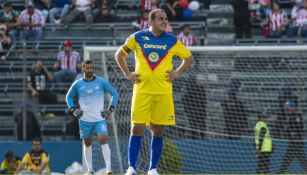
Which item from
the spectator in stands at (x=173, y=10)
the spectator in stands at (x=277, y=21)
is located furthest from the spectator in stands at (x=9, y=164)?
the spectator in stands at (x=277, y=21)

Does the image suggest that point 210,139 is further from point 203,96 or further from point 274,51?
point 274,51

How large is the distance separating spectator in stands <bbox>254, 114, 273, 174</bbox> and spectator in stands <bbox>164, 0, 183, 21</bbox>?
599 centimetres

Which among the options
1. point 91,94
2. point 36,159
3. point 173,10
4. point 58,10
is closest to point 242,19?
point 173,10

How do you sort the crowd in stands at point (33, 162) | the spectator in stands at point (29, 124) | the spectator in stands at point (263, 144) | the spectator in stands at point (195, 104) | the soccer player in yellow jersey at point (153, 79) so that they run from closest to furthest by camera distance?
the soccer player in yellow jersey at point (153, 79), the crowd in stands at point (33, 162), the spectator in stands at point (263, 144), the spectator in stands at point (195, 104), the spectator in stands at point (29, 124)

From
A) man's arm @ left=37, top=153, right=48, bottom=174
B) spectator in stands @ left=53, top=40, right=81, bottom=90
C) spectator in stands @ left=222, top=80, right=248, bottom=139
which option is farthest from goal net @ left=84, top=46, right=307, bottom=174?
spectator in stands @ left=53, top=40, right=81, bottom=90

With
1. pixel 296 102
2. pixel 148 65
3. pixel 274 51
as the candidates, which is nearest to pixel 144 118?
pixel 148 65

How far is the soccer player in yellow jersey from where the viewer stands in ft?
50.4

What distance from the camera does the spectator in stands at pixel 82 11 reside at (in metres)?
28.2

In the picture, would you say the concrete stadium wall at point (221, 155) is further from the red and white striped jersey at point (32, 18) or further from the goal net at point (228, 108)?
the red and white striped jersey at point (32, 18)

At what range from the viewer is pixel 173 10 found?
92.0ft

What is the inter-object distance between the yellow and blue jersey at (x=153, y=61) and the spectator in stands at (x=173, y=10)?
12.5 meters

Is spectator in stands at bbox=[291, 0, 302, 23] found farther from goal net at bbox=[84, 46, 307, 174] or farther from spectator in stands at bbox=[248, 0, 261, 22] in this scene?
goal net at bbox=[84, 46, 307, 174]

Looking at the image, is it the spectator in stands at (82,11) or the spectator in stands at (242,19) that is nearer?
the spectator in stands at (242,19)

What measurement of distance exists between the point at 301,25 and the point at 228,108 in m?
4.38
